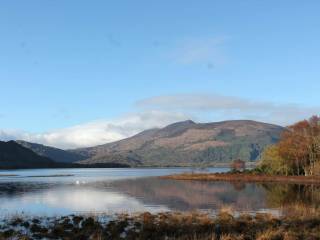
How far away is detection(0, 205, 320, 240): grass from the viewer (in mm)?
37406

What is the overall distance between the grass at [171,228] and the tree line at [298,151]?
104557 mm

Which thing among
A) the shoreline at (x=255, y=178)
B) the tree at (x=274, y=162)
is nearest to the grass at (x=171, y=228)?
the shoreline at (x=255, y=178)

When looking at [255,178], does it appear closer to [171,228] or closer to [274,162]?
[274,162]

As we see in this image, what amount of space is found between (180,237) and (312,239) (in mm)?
10293

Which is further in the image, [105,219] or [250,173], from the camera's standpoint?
[250,173]

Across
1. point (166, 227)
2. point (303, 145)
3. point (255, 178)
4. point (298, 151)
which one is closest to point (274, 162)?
point (255, 178)

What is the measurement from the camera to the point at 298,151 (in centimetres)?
15275

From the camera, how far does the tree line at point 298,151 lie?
15212 centimetres

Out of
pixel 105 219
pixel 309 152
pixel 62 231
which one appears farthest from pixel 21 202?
pixel 309 152

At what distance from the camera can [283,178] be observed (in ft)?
483

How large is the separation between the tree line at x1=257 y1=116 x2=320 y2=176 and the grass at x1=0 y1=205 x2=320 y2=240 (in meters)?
105

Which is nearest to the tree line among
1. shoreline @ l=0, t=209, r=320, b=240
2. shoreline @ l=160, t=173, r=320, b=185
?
shoreline @ l=160, t=173, r=320, b=185

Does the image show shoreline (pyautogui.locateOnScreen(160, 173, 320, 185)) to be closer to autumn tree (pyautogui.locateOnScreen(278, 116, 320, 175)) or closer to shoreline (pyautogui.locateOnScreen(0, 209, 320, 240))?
autumn tree (pyautogui.locateOnScreen(278, 116, 320, 175))

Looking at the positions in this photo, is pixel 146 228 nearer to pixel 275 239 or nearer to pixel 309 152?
pixel 275 239
